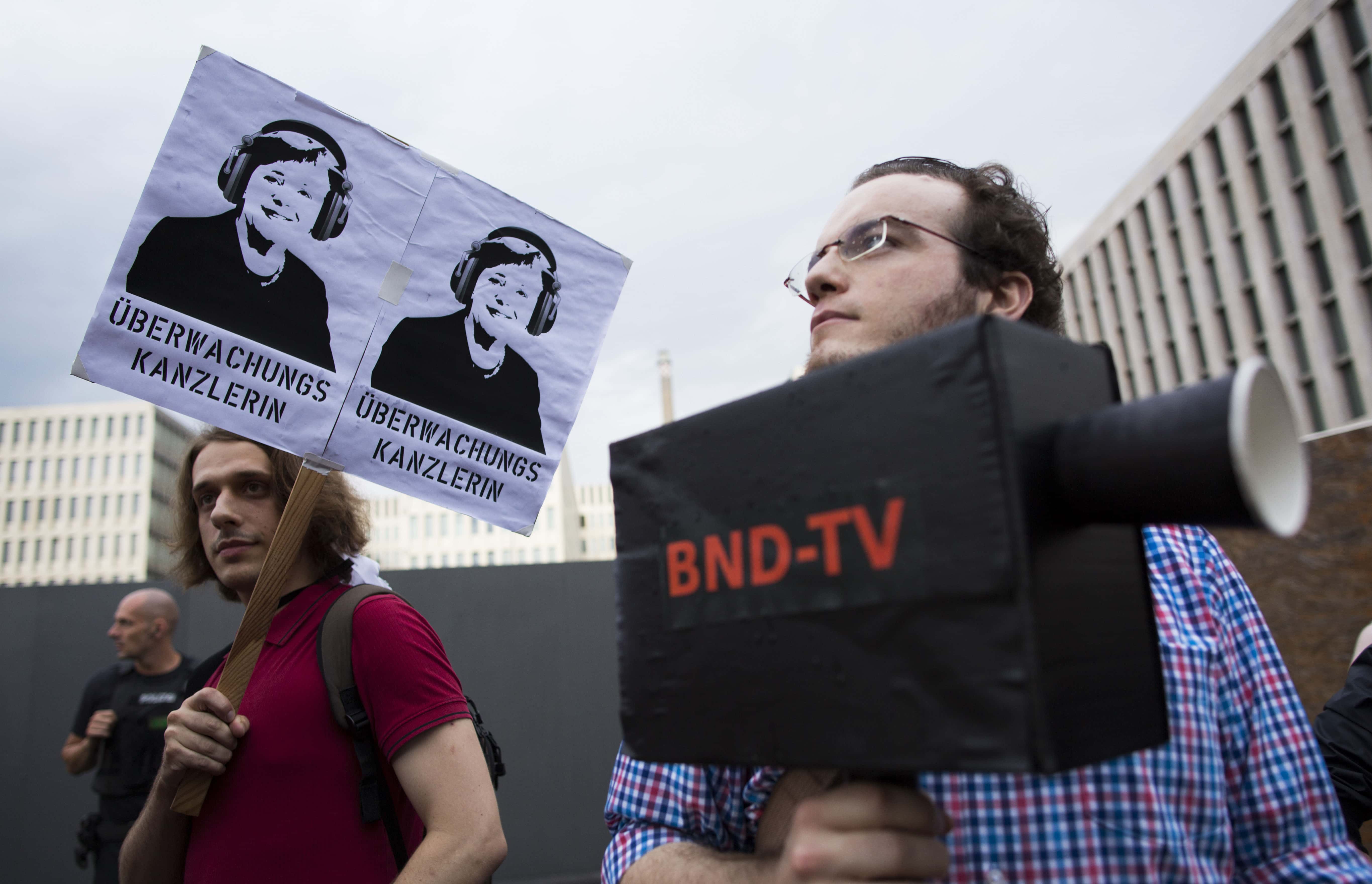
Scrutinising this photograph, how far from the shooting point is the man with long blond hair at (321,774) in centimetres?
156

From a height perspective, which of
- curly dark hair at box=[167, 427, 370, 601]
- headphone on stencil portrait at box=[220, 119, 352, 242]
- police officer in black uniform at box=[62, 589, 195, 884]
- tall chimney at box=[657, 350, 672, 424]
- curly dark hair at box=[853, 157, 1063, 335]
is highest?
tall chimney at box=[657, 350, 672, 424]

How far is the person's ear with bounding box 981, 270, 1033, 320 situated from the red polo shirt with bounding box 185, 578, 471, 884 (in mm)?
1321

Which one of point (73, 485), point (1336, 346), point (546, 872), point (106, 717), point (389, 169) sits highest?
point (73, 485)

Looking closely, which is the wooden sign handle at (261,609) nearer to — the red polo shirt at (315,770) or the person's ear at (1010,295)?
the red polo shirt at (315,770)

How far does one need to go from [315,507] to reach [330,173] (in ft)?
2.45

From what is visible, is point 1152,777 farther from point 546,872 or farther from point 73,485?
point 73,485

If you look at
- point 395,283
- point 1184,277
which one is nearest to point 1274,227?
point 1184,277

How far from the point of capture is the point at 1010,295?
1463mm

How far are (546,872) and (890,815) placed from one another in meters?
6.93

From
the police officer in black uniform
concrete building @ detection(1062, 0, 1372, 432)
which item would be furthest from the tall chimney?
the police officer in black uniform

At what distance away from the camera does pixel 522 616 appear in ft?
24.0

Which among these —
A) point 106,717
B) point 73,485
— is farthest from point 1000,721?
point 73,485

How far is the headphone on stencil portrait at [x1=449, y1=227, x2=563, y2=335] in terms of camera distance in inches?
75.3

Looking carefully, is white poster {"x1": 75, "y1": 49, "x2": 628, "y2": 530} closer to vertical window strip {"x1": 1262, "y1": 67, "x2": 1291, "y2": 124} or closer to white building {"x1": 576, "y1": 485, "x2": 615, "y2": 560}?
vertical window strip {"x1": 1262, "y1": 67, "x2": 1291, "y2": 124}
